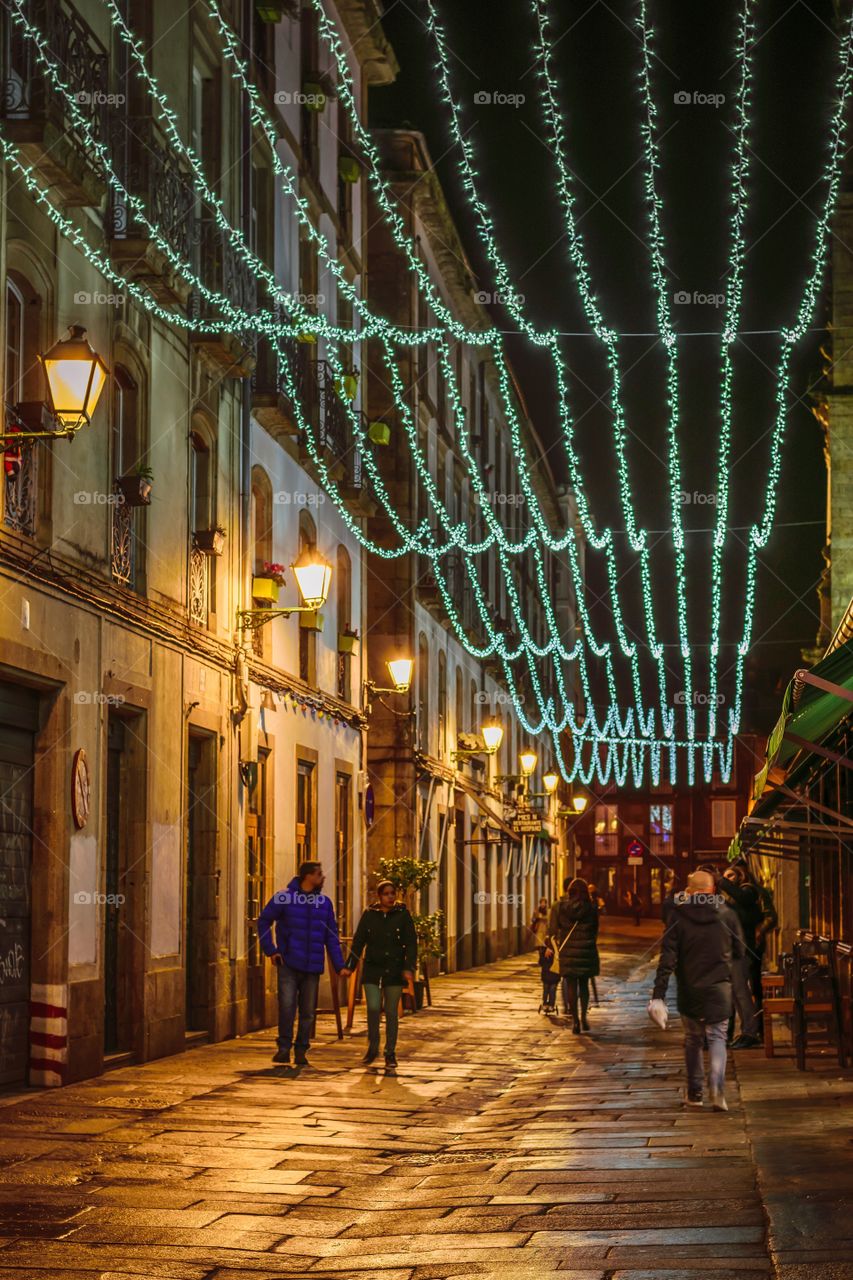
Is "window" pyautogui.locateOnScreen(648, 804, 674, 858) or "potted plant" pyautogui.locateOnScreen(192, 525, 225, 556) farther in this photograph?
"window" pyautogui.locateOnScreen(648, 804, 674, 858)

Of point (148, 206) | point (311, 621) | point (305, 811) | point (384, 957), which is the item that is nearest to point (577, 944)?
point (305, 811)

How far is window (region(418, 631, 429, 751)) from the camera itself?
33719mm

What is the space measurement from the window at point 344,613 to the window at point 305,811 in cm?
A: 261

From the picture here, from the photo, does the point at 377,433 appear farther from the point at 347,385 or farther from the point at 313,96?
the point at 313,96

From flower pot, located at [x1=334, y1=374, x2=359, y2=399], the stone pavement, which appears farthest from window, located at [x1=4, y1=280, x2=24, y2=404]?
flower pot, located at [x1=334, y1=374, x2=359, y2=399]

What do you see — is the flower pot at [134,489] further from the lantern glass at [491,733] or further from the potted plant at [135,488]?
the lantern glass at [491,733]

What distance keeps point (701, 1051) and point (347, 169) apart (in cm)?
1824

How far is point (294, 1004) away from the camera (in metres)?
15.5

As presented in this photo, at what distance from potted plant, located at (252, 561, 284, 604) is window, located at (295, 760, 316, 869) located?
11.4 ft

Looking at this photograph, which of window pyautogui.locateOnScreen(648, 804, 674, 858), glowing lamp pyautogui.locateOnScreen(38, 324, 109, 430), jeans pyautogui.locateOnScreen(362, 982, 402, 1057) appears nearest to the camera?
glowing lamp pyautogui.locateOnScreen(38, 324, 109, 430)

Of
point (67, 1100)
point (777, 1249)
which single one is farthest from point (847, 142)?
point (777, 1249)

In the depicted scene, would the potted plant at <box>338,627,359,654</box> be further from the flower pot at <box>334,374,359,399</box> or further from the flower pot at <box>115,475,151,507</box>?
the flower pot at <box>115,475,151,507</box>

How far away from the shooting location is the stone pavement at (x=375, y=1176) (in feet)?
24.4

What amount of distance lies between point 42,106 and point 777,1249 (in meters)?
9.31
